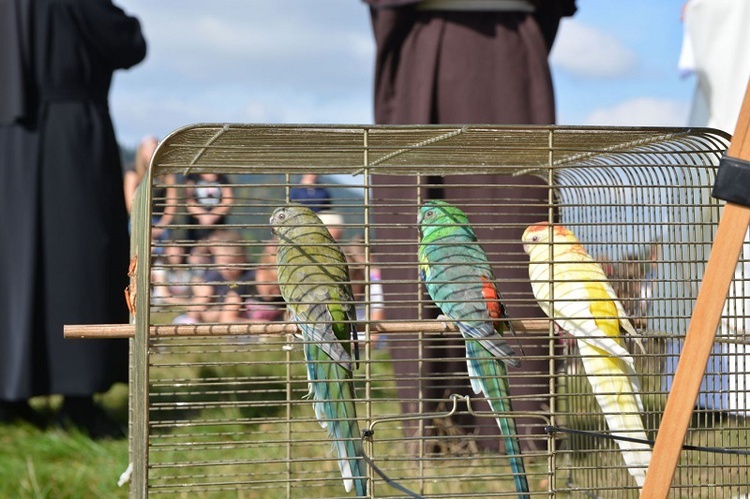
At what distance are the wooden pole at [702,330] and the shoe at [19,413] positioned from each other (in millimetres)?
2547

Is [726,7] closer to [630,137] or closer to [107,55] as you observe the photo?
[630,137]

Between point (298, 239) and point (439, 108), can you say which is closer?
point (298, 239)

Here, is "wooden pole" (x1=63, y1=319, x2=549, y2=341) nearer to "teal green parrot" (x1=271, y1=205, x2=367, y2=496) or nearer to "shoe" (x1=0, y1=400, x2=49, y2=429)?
"teal green parrot" (x1=271, y1=205, x2=367, y2=496)

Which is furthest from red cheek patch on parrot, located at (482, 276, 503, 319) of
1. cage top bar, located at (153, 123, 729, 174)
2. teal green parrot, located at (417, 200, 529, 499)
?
cage top bar, located at (153, 123, 729, 174)

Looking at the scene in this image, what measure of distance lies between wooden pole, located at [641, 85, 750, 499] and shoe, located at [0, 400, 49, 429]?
255 centimetres

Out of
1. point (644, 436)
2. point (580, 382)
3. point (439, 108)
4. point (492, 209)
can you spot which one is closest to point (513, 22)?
point (439, 108)

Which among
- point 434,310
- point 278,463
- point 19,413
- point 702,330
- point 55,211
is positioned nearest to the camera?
point 702,330

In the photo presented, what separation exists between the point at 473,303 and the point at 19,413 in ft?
6.85

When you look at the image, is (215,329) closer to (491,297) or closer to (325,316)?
(325,316)

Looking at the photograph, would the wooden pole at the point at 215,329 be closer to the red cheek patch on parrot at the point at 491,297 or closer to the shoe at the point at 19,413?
the red cheek patch on parrot at the point at 491,297

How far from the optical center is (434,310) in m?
2.79

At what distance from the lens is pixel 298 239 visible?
186 centimetres

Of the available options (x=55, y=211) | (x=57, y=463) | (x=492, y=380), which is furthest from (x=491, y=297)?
(x=55, y=211)

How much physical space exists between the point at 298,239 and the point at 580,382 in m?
0.96
